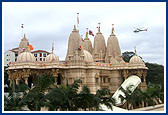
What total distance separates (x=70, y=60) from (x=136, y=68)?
8500mm

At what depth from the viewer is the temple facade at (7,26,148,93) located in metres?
32.6

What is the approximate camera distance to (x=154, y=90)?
97.4 ft

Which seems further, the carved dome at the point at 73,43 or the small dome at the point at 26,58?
the carved dome at the point at 73,43

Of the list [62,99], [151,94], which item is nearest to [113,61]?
[151,94]

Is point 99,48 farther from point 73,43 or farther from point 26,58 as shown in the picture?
point 26,58

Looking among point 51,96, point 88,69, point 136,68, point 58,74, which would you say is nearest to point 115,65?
point 136,68

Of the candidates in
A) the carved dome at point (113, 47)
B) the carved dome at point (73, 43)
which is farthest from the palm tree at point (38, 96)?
the carved dome at point (113, 47)

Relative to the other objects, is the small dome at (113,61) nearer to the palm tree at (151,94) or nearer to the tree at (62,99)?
the palm tree at (151,94)

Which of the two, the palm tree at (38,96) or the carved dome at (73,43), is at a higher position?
the carved dome at (73,43)

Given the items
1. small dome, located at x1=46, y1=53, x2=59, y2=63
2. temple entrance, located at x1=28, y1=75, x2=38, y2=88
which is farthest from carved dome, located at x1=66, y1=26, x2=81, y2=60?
temple entrance, located at x1=28, y1=75, x2=38, y2=88

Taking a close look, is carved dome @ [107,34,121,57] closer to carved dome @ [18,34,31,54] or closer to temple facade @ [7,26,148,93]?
temple facade @ [7,26,148,93]

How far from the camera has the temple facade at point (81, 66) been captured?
32562 millimetres

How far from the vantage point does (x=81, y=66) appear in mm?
34156

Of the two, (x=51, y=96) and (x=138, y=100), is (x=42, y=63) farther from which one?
(x=51, y=96)
